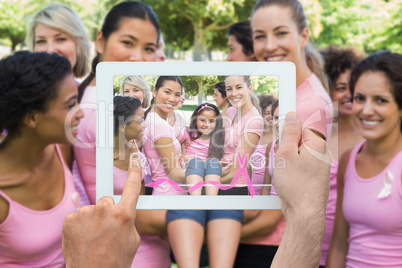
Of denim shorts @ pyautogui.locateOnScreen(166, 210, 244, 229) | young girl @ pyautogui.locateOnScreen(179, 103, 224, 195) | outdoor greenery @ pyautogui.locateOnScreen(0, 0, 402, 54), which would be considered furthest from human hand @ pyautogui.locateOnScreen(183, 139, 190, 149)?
outdoor greenery @ pyautogui.locateOnScreen(0, 0, 402, 54)

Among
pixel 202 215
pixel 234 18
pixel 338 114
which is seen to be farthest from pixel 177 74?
pixel 234 18

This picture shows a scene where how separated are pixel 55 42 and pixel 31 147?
1073mm

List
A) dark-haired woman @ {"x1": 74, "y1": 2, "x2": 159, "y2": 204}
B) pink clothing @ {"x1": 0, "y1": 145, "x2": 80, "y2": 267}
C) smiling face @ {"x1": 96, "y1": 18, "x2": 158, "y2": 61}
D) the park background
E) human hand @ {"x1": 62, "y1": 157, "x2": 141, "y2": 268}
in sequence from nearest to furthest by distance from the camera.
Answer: human hand @ {"x1": 62, "y1": 157, "x2": 141, "y2": 268}, pink clothing @ {"x1": 0, "y1": 145, "x2": 80, "y2": 267}, dark-haired woman @ {"x1": 74, "y1": 2, "x2": 159, "y2": 204}, smiling face @ {"x1": 96, "y1": 18, "x2": 158, "y2": 61}, the park background

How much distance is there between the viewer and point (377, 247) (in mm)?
1796

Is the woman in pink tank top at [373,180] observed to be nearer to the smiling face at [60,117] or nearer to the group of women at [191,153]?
the group of women at [191,153]

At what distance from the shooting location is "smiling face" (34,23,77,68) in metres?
2.58

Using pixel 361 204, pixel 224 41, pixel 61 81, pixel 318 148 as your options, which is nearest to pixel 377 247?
pixel 361 204

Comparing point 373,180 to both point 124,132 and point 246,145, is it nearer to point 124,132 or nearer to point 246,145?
point 246,145

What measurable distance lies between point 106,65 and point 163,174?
0.42 meters

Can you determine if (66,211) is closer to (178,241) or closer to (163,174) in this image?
(178,241)

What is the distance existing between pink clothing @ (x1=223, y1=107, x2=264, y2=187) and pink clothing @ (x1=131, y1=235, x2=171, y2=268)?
0.72 meters

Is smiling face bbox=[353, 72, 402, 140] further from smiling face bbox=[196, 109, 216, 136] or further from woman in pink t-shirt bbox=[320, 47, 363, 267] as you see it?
smiling face bbox=[196, 109, 216, 136]

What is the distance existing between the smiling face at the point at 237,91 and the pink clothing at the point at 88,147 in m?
0.87

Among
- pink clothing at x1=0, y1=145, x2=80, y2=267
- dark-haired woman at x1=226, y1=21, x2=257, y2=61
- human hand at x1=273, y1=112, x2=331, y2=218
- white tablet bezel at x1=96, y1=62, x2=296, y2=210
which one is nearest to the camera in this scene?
human hand at x1=273, y1=112, x2=331, y2=218
